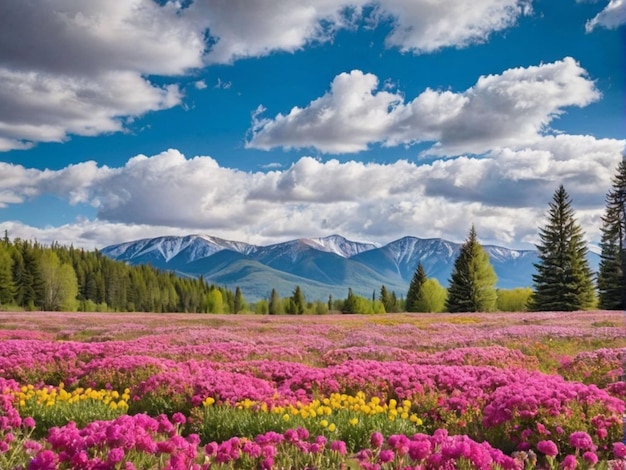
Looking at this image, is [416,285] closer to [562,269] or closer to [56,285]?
[562,269]

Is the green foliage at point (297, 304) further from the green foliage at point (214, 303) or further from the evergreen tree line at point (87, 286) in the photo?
the evergreen tree line at point (87, 286)

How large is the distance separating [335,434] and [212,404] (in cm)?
350

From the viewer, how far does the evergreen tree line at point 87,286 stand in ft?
244

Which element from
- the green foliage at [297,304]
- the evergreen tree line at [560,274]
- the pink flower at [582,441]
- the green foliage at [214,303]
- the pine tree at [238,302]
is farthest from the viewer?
the pine tree at [238,302]

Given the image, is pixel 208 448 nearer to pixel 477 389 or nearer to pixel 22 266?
pixel 477 389

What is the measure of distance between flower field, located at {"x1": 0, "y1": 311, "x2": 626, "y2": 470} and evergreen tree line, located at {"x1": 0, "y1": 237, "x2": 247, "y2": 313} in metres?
59.0

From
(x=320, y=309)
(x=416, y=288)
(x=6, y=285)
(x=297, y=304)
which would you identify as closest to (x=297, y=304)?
(x=297, y=304)

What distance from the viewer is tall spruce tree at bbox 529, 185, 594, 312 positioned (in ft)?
176

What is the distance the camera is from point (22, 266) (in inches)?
2916

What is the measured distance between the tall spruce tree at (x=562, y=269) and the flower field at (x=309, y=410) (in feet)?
124

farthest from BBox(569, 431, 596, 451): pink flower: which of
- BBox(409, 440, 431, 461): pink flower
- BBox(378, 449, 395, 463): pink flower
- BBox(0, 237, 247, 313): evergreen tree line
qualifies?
BBox(0, 237, 247, 313): evergreen tree line

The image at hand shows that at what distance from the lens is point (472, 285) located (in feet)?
202

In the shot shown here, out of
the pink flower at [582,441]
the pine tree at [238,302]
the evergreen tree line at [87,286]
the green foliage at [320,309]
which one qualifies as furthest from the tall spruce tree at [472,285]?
the pine tree at [238,302]

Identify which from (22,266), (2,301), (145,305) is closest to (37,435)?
(2,301)
